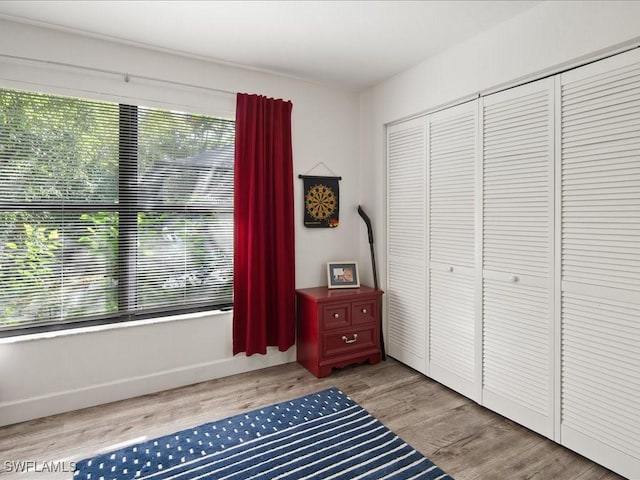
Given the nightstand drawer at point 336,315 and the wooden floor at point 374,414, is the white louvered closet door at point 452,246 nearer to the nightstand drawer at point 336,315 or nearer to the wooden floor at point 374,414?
the wooden floor at point 374,414

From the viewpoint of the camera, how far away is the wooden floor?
77.0 inches

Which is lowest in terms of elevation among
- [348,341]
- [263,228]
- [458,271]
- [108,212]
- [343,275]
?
[348,341]

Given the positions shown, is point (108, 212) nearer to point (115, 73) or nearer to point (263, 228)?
point (115, 73)

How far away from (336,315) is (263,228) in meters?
0.96

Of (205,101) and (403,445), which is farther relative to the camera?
(205,101)

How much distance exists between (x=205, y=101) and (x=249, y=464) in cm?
258

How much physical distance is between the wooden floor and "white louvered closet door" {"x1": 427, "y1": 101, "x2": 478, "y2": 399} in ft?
0.82

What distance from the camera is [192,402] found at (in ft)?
8.63

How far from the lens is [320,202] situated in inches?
136

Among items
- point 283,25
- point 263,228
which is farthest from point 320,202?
point 283,25

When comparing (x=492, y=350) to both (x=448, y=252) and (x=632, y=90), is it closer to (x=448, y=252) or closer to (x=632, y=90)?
(x=448, y=252)

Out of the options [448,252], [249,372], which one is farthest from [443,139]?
[249,372]

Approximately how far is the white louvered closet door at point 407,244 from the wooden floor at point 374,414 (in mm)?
323

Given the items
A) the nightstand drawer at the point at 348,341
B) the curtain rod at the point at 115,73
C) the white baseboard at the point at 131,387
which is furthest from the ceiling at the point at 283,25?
the white baseboard at the point at 131,387
